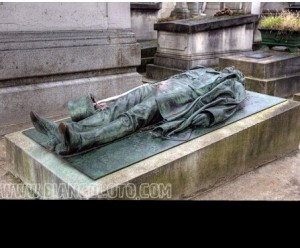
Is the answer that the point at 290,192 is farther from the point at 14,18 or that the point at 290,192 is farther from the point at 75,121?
the point at 14,18

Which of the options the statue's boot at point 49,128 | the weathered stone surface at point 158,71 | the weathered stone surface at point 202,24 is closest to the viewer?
the statue's boot at point 49,128

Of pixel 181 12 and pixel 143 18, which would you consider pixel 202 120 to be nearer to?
pixel 143 18

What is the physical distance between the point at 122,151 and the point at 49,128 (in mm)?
628

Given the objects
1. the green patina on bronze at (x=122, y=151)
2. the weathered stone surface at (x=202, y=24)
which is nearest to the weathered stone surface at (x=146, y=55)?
the weathered stone surface at (x=202, y=24)

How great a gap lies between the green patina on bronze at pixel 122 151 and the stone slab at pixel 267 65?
2830 mm

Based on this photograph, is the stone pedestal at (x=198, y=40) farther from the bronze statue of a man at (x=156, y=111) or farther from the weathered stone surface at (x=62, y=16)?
the bronze statue of a man at (x=156, y=111)

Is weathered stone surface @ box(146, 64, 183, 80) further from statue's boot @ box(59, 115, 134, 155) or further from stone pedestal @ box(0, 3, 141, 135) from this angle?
statue's boot @ box(59, 115, 134, 155)

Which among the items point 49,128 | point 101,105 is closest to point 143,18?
point 101,105

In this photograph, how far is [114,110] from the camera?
3330mm

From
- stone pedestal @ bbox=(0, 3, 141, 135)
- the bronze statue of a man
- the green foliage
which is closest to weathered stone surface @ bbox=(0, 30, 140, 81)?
stone pedestal @ bbox=(0, 3, 141, 135)

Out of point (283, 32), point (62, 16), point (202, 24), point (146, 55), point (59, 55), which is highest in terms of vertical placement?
point (62, 16)

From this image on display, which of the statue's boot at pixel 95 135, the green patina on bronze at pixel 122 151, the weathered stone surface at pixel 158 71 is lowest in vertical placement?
the weathered stone surface at pixel 158 71

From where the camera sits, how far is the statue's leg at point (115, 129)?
287 centimetres

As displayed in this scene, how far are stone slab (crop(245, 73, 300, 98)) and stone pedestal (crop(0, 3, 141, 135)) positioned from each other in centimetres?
200
